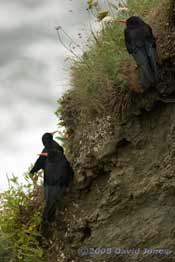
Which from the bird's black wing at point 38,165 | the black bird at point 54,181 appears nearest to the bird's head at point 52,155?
the black bird at point 54,181

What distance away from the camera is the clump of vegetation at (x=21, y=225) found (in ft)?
29.6

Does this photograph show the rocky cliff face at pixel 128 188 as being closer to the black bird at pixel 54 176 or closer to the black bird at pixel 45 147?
the black bird at pixel 54 176

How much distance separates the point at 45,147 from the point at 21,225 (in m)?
1.03

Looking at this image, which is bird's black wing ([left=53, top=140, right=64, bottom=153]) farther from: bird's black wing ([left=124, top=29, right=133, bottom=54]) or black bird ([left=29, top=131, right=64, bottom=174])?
bird's black wing ([left=124, top=29, right=133, bottom=54])

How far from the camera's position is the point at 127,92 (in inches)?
335

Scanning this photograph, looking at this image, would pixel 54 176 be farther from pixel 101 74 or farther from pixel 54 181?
pixel 101 74

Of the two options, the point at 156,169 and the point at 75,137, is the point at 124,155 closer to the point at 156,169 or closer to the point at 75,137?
the point at 156,169

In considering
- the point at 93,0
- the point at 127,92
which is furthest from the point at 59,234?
the point at 93,0

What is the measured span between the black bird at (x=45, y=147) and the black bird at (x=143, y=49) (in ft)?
5.23

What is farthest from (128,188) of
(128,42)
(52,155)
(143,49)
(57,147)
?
(128,42)

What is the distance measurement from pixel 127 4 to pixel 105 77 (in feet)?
5.48

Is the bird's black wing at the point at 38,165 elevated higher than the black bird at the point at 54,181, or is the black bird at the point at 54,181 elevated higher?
the bird's black wing at the point at 38,165

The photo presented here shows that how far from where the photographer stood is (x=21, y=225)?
30.5ft

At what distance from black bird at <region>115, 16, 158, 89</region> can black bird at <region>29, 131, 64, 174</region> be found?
159 cm
